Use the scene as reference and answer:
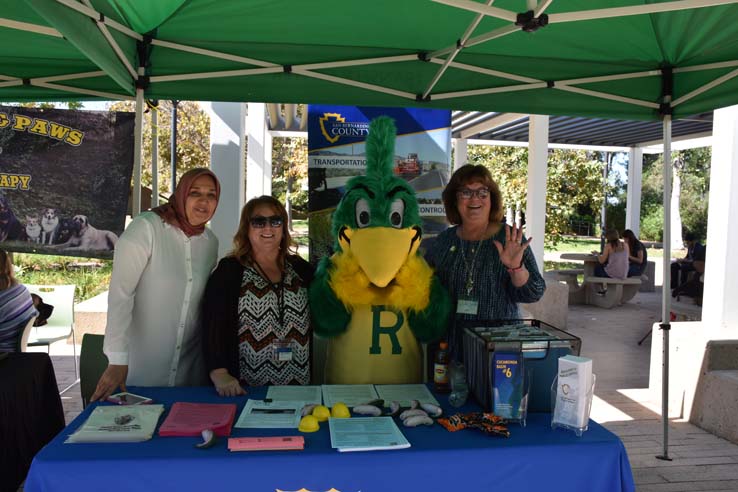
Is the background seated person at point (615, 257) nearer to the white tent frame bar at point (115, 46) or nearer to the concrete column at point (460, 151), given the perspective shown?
the concrete column at point (460, 151)

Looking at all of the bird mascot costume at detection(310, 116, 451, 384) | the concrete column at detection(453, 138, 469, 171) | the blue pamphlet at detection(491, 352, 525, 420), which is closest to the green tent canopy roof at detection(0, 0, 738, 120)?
the bird mascot costume at detection(310, 116, 451, 384)

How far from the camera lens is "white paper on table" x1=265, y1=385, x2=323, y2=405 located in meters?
2.02

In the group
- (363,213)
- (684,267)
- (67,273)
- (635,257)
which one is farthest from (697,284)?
(67,273)

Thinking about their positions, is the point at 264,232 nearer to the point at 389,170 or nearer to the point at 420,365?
the point at 389,170

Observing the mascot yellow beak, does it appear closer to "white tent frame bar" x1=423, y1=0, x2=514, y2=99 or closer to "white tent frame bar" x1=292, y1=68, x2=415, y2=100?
"white tent frame bar" x1=423, y1=0, x2=514, y2=99

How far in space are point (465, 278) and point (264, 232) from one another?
3.02 ft

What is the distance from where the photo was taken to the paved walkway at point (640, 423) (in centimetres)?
333

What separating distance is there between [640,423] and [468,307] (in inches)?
105

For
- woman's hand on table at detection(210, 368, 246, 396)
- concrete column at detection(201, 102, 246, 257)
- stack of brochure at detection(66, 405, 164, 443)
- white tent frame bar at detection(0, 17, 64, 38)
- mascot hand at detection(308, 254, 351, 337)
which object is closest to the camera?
stack of brochure at detection(66, 405, 164, 443)

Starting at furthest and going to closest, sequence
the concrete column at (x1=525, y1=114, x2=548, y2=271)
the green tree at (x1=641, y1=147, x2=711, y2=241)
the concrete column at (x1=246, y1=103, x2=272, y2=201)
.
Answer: the green tree at (x1=641, y1=147, x2=711, y2=241)
the concrete column at (x1=525, y1=114, x2=548, y2=271)
the concrete column at (x1=246, y1=103, x2=272, y2=201)

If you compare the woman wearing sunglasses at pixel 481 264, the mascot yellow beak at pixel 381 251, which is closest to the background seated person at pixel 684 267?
the woman wearing sunglasses at pixel 481 264

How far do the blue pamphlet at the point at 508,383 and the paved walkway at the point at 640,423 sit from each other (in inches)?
78.5

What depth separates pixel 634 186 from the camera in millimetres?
12617

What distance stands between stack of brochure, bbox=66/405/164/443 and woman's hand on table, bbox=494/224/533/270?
1.46m
